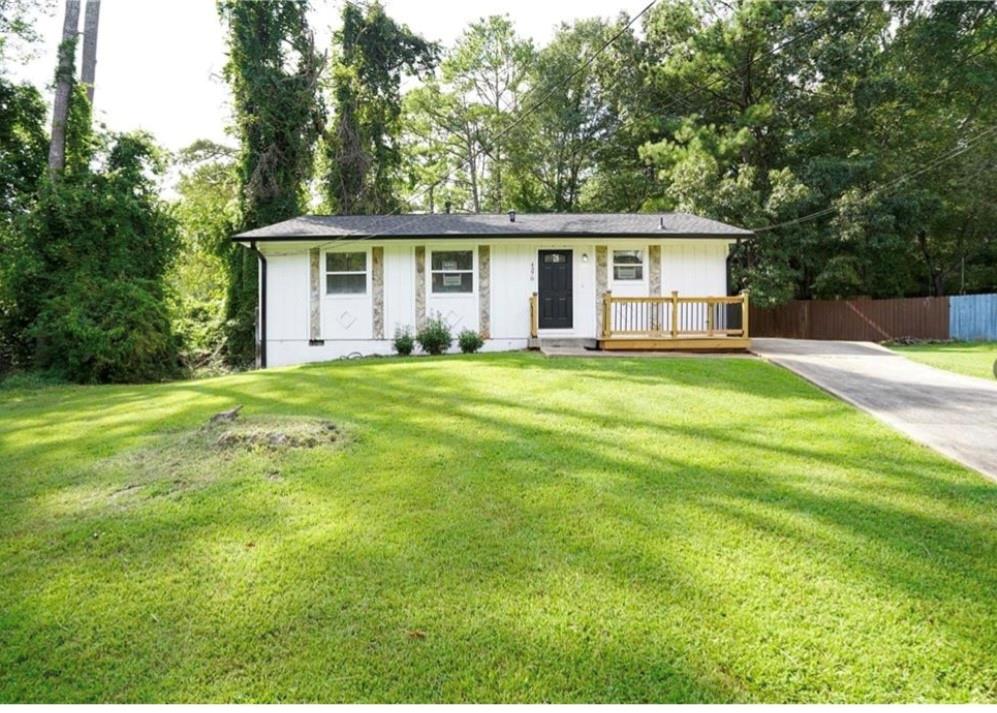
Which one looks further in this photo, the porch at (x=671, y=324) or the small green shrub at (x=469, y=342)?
the small green shrub at (x=469, y=342)

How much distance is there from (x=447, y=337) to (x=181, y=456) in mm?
8248

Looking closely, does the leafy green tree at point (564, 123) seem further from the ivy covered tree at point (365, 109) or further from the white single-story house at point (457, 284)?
the white single-story house at point (457, 284)

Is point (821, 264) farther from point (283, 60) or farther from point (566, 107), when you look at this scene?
point (283, 60)

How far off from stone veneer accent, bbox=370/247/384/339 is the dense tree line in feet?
14.4

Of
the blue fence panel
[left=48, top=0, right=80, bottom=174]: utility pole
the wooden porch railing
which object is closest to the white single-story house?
the wooden porch railing

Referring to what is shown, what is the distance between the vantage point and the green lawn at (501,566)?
2.21 m

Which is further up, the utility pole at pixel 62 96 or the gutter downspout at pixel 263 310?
the utility pole at pixel 62 96

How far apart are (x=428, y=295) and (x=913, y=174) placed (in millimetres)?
17767

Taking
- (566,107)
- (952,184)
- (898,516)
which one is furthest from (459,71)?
(898,516)

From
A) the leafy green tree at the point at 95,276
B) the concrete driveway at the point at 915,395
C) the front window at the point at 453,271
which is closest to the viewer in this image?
the concrete driveway at the point at 915,395

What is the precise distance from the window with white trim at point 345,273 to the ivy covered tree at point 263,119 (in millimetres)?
4810

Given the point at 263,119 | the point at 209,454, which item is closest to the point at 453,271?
the point at 209,454

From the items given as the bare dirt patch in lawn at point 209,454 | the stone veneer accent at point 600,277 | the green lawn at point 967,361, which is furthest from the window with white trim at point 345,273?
the green lawn at point 967,361

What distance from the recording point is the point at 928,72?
2050 centimetres
